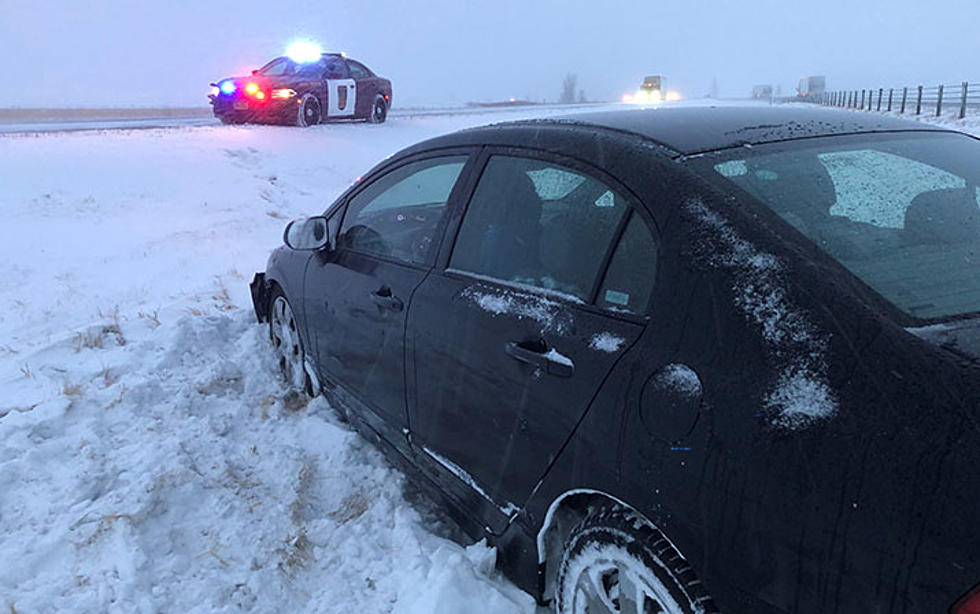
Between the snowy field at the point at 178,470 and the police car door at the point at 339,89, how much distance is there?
32.0 ft

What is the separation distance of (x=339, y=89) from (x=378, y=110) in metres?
2.15

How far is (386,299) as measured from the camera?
3.05m

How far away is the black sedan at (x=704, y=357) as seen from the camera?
1366 millimetres

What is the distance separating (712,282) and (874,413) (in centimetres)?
49

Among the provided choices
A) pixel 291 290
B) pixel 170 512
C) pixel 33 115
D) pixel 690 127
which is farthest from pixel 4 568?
pixel 33 115

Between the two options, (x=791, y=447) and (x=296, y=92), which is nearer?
(x=791, y=447)

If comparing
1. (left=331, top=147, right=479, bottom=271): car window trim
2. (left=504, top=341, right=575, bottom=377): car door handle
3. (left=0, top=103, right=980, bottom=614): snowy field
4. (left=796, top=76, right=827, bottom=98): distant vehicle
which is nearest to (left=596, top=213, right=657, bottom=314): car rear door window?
(left=504, top=341, right=575, bottom=377): car door handle

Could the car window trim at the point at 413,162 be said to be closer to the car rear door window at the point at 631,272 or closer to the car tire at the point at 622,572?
the car rear door window at the point at 631,272

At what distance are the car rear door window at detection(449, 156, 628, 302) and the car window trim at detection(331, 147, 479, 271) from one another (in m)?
0.12

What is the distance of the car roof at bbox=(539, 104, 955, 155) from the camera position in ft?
7.20

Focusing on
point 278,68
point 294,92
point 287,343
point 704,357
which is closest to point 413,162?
point 287,343

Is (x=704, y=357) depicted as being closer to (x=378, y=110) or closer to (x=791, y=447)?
(x=791, y=447)

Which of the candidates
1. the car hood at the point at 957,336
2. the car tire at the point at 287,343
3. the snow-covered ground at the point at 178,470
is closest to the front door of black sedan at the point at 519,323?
the snow-covered ground at the point at 178,470

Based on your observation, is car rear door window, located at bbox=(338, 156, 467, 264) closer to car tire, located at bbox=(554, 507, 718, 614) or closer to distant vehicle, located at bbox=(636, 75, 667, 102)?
car tire, located at bbox=(554, 507, 718, 614)
